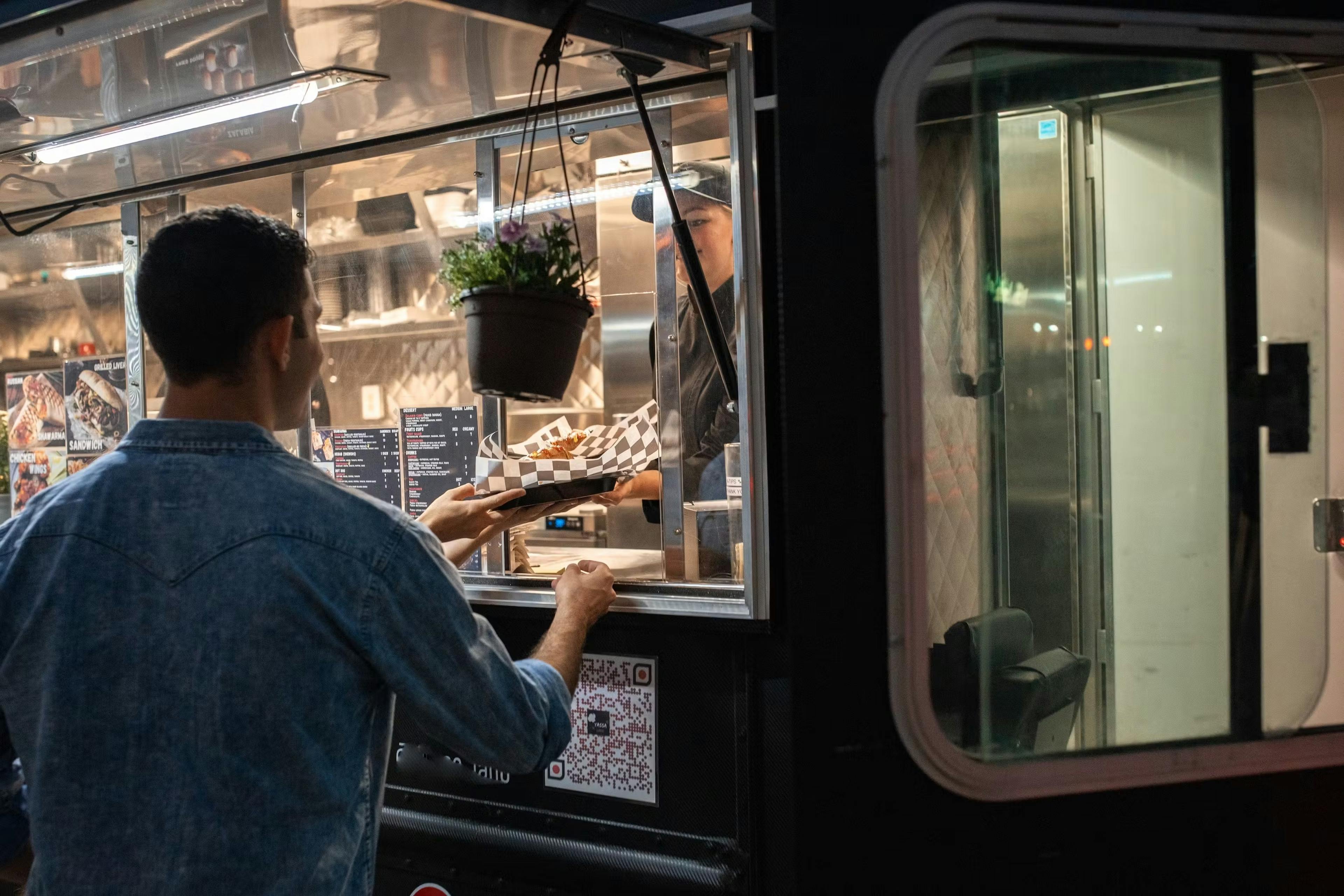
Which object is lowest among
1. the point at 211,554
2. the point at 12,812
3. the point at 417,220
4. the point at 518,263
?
the point at 12,812

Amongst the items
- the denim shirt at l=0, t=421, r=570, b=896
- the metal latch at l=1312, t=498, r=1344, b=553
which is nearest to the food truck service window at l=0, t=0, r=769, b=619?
the denim shirt at l=0, t=421, r=570, b=896

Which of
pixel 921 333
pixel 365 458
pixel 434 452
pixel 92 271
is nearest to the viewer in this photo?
pixel 921 333

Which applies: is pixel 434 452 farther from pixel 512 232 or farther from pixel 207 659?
pixel 207 659

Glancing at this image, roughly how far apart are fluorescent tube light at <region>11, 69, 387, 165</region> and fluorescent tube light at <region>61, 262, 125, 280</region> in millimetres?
888

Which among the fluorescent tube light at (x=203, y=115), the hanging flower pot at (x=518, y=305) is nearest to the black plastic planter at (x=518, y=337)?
the hanging flower pot at (x=518, y=305)

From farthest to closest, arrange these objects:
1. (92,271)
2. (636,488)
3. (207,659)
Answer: (92,271)
(636,488)
(207,659)

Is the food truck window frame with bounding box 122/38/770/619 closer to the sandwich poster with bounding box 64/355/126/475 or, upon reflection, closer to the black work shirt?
the black work shirt

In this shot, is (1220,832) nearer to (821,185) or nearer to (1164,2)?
(821,185)

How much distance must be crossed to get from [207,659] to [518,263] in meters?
1.13

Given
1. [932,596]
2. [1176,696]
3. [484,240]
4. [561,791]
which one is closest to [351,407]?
[484,240]

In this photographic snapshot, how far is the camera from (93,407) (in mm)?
3920

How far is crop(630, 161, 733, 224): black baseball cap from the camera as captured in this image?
2.53m

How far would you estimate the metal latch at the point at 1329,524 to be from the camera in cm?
193

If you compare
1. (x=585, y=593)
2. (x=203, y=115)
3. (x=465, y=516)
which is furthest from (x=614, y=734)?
(x=203, y=115)
